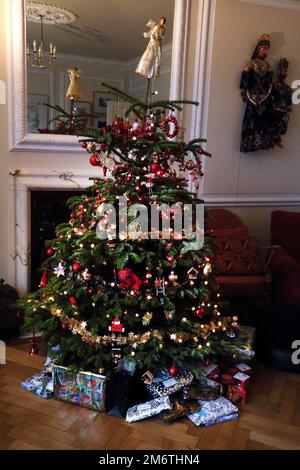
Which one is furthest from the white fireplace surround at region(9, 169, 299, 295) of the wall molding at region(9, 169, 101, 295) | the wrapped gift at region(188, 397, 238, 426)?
the wrapped gift at region(188, 397, 238, 426)

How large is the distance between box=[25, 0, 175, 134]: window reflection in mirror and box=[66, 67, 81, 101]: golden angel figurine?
0.07 feet

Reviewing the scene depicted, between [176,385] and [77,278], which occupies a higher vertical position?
[77,278]

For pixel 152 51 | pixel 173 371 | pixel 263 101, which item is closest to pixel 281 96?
pixel 263 101

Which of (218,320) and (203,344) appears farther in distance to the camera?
(218,320)

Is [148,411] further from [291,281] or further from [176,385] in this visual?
[291,281]

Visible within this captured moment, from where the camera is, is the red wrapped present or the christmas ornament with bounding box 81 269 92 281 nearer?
the christmas ornament with bounding box 81 269 92 281

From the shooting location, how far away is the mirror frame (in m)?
2.67

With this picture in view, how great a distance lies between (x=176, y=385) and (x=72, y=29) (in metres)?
2.38

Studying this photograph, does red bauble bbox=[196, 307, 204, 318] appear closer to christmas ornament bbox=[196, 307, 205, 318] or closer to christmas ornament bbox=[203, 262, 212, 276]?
christmas ornament bbox=[196, 307, 205, 318]

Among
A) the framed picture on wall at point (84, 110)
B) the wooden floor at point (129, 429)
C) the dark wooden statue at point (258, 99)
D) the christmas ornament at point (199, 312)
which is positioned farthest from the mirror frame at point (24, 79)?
the wooden floor at point (129, 429)

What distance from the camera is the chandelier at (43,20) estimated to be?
107 inches

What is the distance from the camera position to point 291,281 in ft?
9.88
